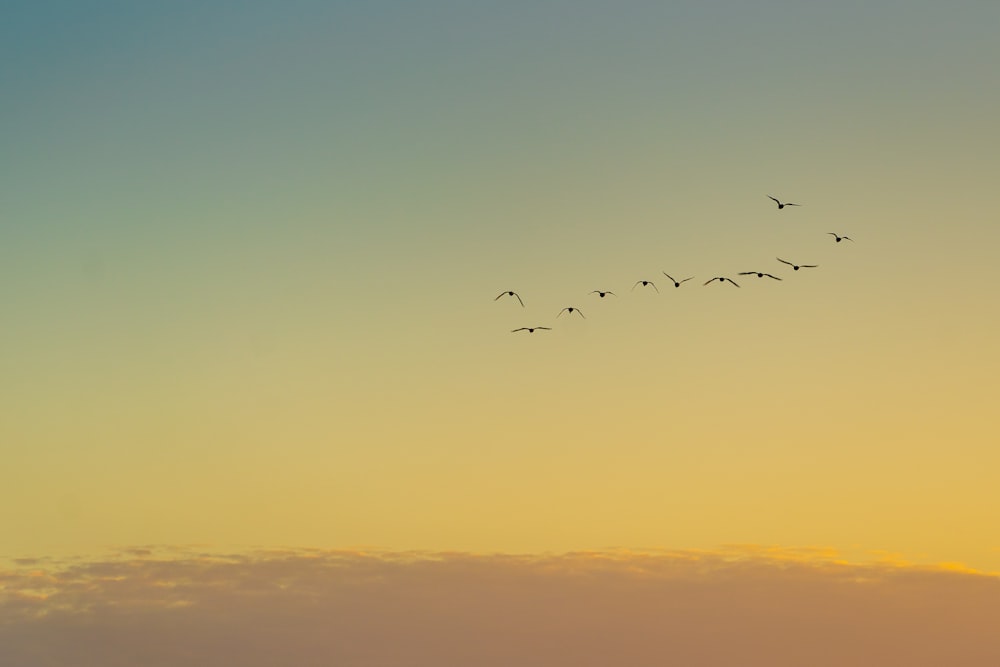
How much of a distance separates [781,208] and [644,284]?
132ft

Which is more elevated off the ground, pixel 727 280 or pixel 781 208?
pixel 781 208

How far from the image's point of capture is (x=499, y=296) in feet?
461

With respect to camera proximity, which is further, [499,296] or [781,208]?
[781,208]

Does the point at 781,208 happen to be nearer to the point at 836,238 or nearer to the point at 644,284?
the point at 836,238

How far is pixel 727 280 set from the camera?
14900 cm

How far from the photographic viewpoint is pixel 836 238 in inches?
5856

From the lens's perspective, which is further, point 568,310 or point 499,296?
point 568,310

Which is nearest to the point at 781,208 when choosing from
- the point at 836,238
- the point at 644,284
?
the point at 836,238

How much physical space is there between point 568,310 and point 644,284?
20.1 meters

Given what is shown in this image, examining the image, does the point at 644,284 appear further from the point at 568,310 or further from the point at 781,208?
the point at 781,208

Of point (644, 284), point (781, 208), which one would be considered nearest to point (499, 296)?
point (644, 284)

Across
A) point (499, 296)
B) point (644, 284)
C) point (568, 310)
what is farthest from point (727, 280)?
point (499, 296)

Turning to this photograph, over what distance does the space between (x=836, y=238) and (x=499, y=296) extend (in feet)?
279

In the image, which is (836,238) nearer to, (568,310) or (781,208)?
(781,208)
